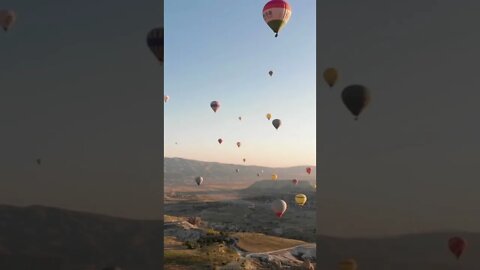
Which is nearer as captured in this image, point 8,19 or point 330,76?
point 330,76

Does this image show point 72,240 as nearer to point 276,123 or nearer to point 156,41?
point 156,41

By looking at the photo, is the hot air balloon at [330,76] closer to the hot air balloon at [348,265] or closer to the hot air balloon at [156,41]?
the hot air balloon at [156,41]

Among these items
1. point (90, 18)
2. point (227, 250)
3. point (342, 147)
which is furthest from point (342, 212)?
point (227, 250)

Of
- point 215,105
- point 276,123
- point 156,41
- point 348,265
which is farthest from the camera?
point 276,123

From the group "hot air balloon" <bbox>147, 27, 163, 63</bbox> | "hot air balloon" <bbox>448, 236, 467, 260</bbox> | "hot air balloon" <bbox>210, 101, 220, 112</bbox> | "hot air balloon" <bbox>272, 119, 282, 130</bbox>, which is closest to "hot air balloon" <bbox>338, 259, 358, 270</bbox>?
"hot air balloon" <bbox>448, 236, 467, 260</bbox>

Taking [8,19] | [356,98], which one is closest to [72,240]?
[8,19]

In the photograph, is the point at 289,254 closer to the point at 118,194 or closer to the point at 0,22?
the point at 118,194

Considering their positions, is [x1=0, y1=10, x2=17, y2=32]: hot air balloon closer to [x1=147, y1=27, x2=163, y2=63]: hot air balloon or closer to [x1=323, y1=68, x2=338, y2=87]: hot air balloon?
[x1=147, y1=27, x2=163, y2=63]: hot air balloon
